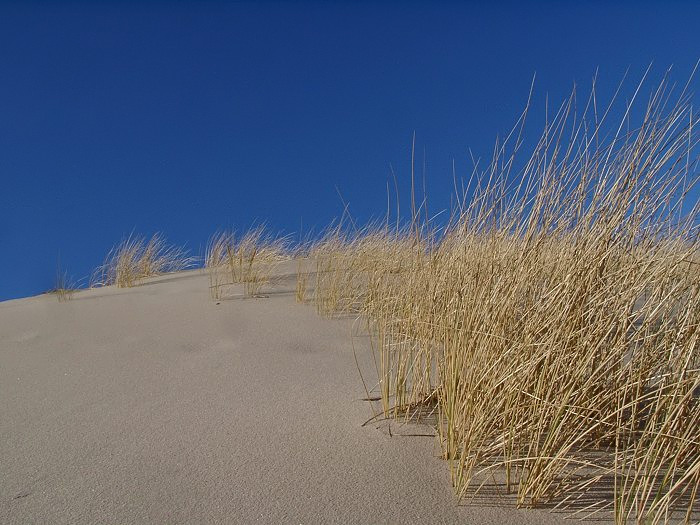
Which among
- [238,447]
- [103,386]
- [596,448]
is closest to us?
[596,448]

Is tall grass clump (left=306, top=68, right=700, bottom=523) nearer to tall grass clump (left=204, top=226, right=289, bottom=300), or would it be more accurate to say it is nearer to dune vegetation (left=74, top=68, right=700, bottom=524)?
dune vegetation (left=74, top=68, right=700, bottom=524)

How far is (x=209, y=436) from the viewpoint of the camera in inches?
70.3

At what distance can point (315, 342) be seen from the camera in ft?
9.59

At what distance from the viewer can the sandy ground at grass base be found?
137cm

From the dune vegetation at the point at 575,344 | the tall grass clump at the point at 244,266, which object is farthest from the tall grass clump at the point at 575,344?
the tall grass clump at the point at 244,266

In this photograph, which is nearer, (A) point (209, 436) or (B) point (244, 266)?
(A) point (209, 436)

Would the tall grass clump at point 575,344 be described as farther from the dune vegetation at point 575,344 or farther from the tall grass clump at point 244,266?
the tall grass clump at point 244,266

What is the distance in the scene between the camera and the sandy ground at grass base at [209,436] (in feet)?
4.49

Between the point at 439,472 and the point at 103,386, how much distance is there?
156cm

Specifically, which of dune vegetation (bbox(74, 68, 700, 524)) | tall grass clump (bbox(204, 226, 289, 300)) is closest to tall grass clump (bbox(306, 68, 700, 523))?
dune vegetation (bbox(74, 68, 700, 524))

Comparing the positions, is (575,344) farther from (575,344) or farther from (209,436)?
(209,436)

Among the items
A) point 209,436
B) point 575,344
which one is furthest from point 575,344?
point 209,436

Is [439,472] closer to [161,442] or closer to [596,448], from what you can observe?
[596,448]

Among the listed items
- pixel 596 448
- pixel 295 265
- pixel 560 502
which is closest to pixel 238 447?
pixel 560 502
